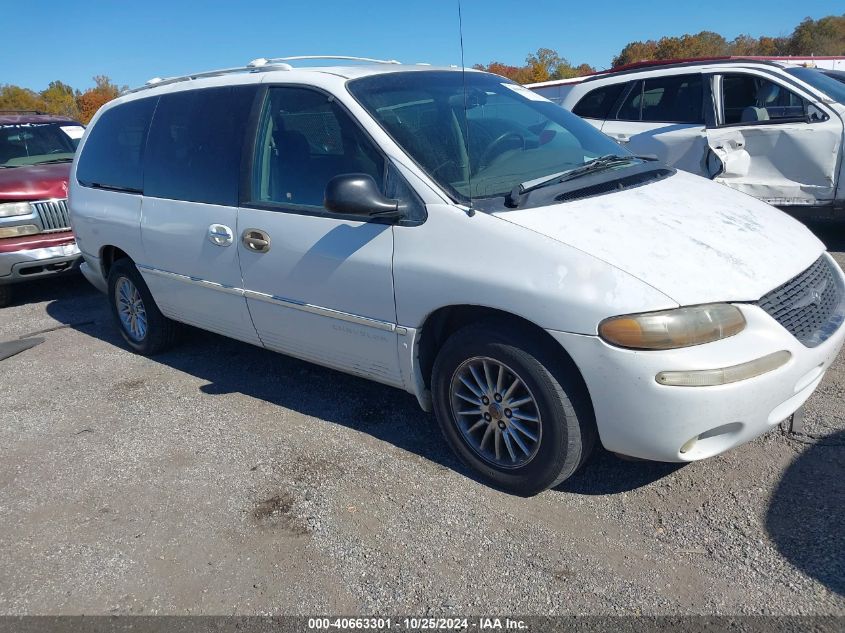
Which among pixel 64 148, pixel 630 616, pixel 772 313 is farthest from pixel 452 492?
pixel 64 148

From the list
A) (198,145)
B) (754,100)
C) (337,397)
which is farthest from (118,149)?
(754,100)

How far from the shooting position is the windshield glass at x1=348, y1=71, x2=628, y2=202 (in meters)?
3.32

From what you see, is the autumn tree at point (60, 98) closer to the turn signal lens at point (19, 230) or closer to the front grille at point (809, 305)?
the turn signal lens at point (19, 230)

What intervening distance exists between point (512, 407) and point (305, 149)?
1.76 metres

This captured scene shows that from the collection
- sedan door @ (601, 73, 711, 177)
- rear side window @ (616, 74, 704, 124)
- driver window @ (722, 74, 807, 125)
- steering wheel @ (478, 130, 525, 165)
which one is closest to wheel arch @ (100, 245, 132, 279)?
steering wheel @ (478, 130, 525, 165)

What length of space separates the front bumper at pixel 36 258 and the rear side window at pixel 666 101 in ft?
18.8

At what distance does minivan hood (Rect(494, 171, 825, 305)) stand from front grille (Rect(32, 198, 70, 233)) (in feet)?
18.5

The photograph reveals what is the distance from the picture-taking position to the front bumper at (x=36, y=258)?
6695mm

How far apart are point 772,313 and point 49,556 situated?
10.4 feet

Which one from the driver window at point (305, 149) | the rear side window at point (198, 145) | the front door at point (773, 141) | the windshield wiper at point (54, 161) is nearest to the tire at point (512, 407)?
the driver window at point (305, 149)

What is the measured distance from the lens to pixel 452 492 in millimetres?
3223

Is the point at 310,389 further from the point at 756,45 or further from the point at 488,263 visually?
the point at 756,45

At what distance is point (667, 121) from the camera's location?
7.07 meters

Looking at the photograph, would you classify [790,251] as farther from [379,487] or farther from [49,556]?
[49,556]
